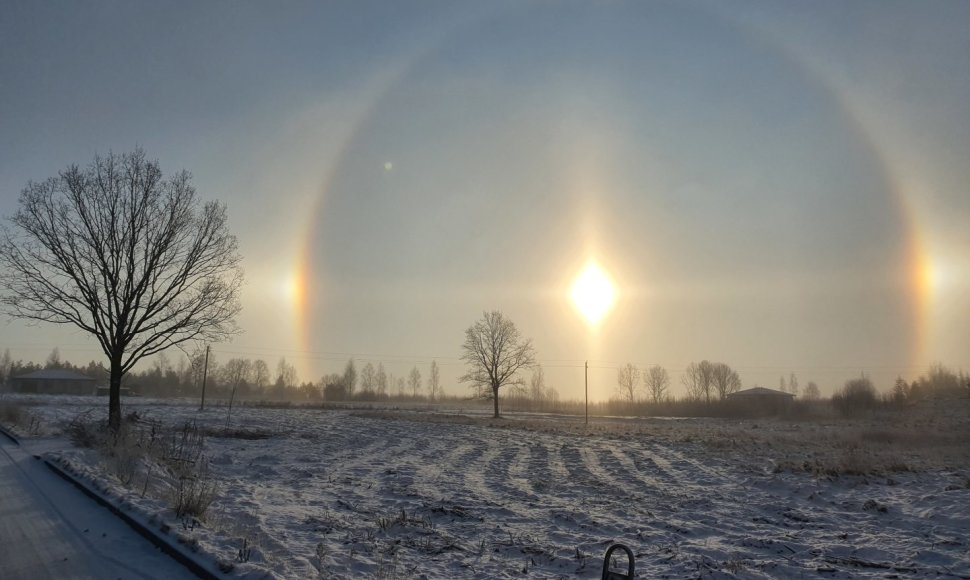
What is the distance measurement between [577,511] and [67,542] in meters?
→ 9.21

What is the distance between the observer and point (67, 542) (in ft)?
25.4

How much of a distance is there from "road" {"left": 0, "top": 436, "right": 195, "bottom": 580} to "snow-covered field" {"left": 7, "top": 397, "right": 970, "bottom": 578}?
67cm

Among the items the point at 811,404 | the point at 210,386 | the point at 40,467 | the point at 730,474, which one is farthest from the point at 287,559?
the point at 210,386

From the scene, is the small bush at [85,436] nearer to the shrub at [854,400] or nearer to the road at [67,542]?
the road at [67,542]

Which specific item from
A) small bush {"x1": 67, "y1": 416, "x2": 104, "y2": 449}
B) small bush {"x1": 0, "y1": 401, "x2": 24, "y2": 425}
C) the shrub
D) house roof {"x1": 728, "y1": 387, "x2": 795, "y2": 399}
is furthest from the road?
house roof {"x1": 728, "y1": 387, "x2": 795, "y2": 399}

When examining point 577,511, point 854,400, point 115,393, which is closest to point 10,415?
point 115,393

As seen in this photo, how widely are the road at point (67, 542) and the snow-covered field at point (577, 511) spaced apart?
0.67m

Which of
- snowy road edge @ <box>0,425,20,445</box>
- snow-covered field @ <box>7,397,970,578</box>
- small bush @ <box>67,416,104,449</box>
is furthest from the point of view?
snowy road edge @ <box>0,425,20,445</box>

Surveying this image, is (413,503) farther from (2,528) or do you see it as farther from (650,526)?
(2,528)

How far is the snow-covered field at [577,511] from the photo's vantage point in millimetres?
8484

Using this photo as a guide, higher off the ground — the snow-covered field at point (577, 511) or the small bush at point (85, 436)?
the small bush at point (85, 436)

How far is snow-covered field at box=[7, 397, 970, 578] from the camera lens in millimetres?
8484

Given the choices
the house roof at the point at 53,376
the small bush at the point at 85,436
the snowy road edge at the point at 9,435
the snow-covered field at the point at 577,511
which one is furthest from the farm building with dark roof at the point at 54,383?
the snow-covered field at the point at 577,511

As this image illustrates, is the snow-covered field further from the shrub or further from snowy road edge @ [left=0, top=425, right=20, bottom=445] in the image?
the shrub
